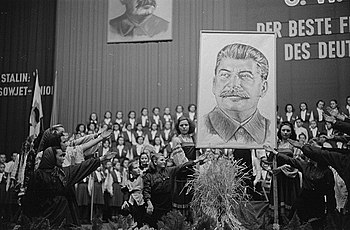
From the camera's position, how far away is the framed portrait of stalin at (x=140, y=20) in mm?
9125

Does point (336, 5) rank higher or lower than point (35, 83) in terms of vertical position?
higher

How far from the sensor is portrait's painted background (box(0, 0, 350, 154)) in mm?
8539

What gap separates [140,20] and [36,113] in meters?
2.17

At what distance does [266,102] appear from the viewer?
7473mm

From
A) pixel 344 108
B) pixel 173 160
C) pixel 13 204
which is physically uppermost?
pixel 344 108

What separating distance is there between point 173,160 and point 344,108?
2.50 meters

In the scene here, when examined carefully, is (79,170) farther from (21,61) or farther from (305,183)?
(305,183)

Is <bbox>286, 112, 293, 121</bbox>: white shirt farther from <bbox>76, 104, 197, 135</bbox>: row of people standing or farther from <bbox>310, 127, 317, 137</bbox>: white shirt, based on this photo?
<bbox>76, 104, 197, 135</bbox>: row of people standing

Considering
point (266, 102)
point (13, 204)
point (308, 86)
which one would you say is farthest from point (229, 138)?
point (13, 204)

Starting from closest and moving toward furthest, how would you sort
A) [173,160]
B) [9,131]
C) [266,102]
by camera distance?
[266,102]
[173,160]
[9,131]

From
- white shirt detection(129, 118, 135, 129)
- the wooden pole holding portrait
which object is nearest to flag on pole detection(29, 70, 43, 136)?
white shirt detection(129, 118, 135, 129)

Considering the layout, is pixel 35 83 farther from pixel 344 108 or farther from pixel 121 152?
pixel 344 108

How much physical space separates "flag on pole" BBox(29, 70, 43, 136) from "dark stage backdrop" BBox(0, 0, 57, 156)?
0.20 feet

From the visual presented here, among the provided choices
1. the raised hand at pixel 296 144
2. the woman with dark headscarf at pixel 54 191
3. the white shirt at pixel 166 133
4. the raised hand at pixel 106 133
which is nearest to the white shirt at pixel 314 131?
the raised hand at pixel 296 144
